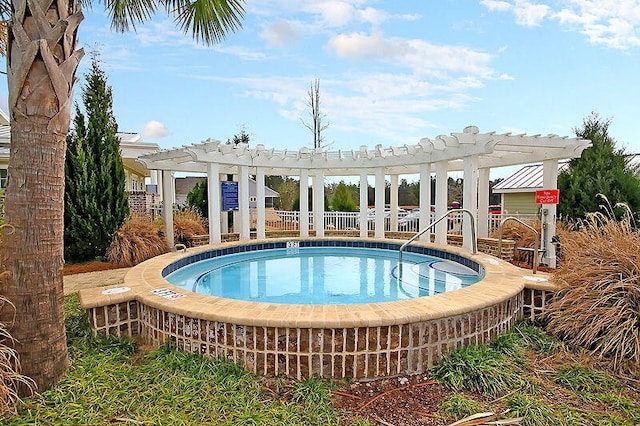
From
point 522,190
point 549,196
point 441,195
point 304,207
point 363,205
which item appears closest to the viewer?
point 549,196

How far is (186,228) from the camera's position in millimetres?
11750

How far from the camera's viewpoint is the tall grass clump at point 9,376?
8.76 ft

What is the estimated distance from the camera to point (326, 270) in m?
9.11

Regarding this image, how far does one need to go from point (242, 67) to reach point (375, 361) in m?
13.0

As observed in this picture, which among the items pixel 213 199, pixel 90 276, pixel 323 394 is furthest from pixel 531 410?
pixel 213 199

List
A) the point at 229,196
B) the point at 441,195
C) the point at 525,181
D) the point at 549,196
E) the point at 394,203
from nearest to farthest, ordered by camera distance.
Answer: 1. the point at 549,196
2. the point at 441,195
3. the point at 229,196
4. the point at 394,203
5. the point at 525,181

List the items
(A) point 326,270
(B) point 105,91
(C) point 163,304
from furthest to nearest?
(B) point 105,91 < (A) point 326,270 < (C) point 163,304

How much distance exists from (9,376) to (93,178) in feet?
25.9

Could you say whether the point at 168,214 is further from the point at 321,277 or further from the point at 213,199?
the point at 321,277

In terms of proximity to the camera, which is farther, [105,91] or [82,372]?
[105,91]

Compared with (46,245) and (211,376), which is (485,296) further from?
(46,245)

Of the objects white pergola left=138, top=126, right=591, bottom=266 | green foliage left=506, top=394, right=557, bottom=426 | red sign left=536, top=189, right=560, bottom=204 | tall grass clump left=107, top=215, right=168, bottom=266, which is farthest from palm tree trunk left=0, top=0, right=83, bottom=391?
red sign left=536, top=189, right=560, bottom=204

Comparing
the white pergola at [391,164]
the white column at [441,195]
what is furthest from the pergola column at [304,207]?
the white column at [441,195]

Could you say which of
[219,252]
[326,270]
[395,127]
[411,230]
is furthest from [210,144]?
[395,127]
